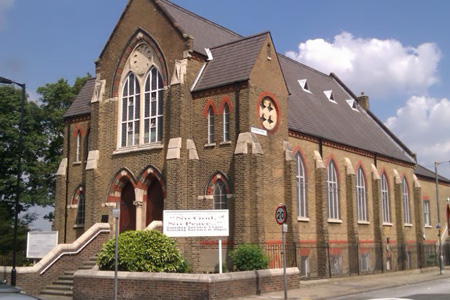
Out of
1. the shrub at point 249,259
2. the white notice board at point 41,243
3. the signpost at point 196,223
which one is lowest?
the shrub at point 249,259

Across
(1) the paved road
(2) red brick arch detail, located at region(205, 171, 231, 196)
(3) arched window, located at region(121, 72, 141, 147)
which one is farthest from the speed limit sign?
(3) arched window, located at region(121, 72, 141, 147)

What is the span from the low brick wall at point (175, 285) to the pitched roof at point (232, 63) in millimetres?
9256

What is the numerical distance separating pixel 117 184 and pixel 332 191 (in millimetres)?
12363

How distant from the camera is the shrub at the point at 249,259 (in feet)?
69.3

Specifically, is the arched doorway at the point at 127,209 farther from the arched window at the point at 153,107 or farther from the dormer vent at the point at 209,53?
the dormer vent at the point at 209,53

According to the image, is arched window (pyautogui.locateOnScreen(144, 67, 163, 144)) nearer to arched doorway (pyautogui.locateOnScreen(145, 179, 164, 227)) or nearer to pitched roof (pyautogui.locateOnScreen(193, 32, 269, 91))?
pitched roof (pyautogui.locateOnScreen(193, 32, 269, 91))

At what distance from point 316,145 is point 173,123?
897cm

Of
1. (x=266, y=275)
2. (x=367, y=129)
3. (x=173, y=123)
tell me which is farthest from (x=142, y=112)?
(x=367, y=129)

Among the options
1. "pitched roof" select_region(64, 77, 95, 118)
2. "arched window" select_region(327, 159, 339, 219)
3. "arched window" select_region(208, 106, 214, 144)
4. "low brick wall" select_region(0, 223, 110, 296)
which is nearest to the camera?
"low brick wall" select_region(0, 223, 110, 296)

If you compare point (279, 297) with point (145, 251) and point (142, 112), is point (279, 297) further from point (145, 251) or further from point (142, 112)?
point (142, 112)

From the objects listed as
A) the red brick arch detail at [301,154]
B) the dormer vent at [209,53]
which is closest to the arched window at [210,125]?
the dormer vent at [209,53]

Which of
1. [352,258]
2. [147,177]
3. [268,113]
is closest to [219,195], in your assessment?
[147,177]

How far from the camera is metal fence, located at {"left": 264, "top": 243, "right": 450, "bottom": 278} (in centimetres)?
2503

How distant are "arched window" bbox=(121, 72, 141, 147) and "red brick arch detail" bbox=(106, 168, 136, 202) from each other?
152cm
